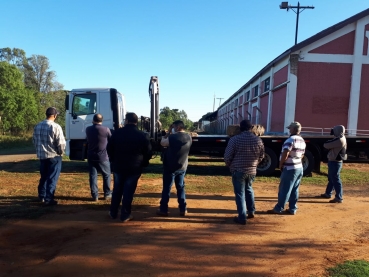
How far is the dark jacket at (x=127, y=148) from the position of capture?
509cm

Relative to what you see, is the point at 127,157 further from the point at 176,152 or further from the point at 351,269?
the point at 351,269

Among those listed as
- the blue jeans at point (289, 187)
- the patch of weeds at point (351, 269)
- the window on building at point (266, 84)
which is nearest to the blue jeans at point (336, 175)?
the blue jeans at point (289, 187)

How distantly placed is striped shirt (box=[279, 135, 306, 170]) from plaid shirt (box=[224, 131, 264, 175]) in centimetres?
81

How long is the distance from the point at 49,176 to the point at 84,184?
220 cm

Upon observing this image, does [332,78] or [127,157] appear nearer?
[127,157]

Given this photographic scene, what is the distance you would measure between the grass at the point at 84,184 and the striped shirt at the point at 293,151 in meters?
2.26

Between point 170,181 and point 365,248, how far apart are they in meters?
2.98

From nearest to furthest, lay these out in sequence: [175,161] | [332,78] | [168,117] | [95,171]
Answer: [175,161]
[95,171]
[332,78]
[168,117]

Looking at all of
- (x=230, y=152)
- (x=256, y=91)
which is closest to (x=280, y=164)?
(x=230, y=152)

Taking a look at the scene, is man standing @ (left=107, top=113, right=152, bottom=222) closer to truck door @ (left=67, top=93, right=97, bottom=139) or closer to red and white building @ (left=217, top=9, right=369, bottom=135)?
truck door @ (left=67, top=93, right=97, bottom=139)

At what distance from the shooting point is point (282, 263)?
12.3 feet

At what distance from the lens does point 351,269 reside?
11.6ft

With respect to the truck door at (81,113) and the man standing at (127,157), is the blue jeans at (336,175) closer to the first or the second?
the man standing at (127,157)

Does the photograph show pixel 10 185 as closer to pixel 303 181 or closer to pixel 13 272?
pixel 13 272
